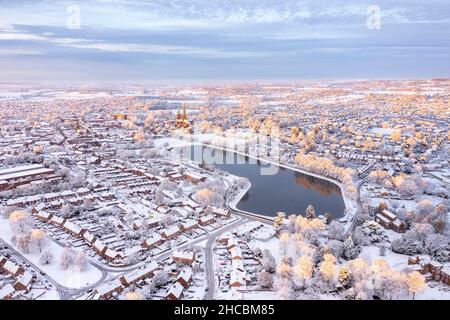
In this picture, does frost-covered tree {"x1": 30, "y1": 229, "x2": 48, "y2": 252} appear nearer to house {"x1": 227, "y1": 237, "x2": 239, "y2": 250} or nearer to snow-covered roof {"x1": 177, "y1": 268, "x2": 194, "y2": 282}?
snow-covered roof {"x1": 177, "y1": 268, "x2": 194, "y2": 282}

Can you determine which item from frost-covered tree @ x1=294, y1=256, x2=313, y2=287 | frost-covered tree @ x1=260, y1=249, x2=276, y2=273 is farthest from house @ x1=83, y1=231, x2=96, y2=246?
frost-covered tree @ x1=294, y1=256, x2=313, y2=287

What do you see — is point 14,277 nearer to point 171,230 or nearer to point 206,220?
point 171,230

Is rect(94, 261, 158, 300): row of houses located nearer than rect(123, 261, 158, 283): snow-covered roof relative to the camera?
Yes

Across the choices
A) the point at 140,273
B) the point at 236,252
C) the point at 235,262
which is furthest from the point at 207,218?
the point at 140,273

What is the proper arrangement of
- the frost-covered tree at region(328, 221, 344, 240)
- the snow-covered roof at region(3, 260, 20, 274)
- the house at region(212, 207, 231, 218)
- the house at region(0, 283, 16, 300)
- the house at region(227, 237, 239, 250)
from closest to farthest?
1. the house at region(0, 283, 16, 300)
2. the snow-covered roof at region(3, 260, 20, 274)
3. the house at region(227, 237, 239, 250)
4. the frost-covered tree at region(328, 221, 344, 240)
5. the house at region(212, 207, 231, 218)
